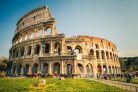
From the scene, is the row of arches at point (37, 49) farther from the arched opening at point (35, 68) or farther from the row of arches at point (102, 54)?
the row of arches at point (102, 54)

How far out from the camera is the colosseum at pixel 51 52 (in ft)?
92.5

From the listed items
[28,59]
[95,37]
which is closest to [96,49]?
[95,37]

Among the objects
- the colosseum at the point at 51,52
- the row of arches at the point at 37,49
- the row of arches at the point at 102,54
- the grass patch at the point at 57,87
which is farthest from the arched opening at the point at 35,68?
the row of arches at the point at 102,54

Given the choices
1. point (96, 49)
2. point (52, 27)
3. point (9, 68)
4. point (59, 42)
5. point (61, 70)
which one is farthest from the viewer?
point (96, 49)

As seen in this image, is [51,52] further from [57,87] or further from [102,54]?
[102,54]

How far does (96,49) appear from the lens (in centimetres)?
3922

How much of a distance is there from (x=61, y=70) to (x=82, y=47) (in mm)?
8481

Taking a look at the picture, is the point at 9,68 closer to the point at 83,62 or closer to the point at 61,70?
the point at 61,70

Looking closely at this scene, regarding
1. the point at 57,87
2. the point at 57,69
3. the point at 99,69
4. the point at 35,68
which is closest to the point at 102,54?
the point at 99,69

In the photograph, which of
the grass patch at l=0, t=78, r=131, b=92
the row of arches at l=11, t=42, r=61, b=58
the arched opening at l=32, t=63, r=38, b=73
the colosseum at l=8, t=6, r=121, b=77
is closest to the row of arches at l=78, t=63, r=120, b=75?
the colosseum at l=8, t=6, r=121, b=77

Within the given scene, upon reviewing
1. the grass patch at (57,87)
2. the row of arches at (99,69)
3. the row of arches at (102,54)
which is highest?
the row of arches at (102,54)

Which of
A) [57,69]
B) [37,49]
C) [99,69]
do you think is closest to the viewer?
[57,69]

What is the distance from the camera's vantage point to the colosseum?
28.2 metres

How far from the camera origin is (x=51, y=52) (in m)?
29.0
